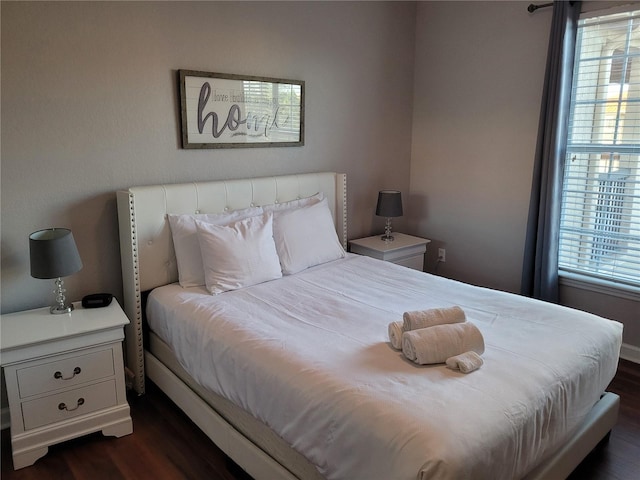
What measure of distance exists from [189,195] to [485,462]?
2150mm


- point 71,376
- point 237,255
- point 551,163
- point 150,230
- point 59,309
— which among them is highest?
point 551,163

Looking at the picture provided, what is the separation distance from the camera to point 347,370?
1746 mm

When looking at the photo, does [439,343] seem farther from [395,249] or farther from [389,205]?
[389,205]

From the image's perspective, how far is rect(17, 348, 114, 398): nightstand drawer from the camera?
2.17 meters

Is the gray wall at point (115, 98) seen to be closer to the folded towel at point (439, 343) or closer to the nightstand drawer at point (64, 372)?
the nightstand drawer at point (64, 372)

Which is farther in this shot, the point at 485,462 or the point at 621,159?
the point at 621,159

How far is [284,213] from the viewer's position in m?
3.12

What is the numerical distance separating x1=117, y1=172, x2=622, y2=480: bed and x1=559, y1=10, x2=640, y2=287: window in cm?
120

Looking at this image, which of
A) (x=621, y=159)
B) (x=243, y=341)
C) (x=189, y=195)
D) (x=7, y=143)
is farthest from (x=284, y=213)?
(x=621, y=159)

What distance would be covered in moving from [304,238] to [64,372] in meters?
1.54

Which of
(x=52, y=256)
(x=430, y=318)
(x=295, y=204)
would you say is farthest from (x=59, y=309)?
(x=430, y=318)

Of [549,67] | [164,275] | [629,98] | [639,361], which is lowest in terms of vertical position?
[639,361]

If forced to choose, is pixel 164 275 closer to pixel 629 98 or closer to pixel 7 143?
pixel 7 143

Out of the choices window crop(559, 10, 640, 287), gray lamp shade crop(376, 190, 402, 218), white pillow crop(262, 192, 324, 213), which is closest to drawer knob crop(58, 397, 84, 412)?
white pillow crop(262, 192, 324, 213)
